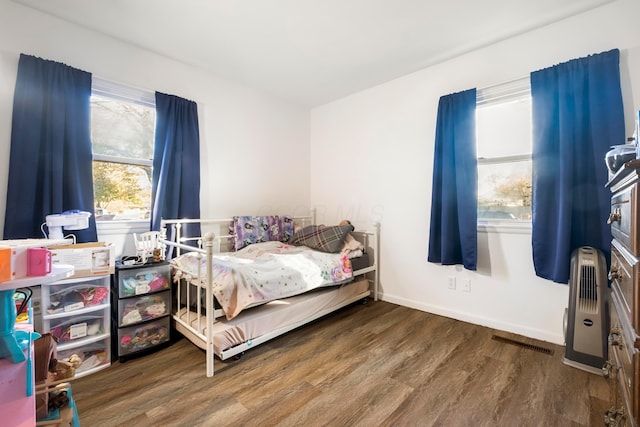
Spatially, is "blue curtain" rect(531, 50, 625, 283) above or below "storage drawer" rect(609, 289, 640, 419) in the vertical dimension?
above

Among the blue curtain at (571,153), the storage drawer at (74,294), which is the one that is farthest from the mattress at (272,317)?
the blue curtain at (571,153)

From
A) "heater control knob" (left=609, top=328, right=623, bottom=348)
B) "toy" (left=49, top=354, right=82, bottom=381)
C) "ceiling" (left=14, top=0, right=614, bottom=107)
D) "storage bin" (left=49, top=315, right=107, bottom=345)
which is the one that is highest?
"ceiling" (left=14, top=0, right=614, bottom=107)

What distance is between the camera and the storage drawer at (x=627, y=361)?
757mm

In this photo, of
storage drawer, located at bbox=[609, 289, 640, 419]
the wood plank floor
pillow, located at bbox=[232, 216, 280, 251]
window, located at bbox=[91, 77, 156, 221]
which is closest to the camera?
storage drawer, located at bbox=[609, 289, 640, 419]

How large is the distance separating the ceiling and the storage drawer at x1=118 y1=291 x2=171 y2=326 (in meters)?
1.93

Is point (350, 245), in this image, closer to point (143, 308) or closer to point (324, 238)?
point (324, 238)

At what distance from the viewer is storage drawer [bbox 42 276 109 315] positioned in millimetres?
1615

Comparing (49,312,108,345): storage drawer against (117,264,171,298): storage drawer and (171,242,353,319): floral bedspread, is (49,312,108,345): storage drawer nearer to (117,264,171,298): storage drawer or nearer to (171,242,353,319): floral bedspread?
(117,264,171,298): storage drawer

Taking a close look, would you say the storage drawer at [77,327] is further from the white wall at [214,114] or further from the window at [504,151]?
the window at [504,151]

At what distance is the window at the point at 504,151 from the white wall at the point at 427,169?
149 millimetres

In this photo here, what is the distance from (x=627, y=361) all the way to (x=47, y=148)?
10.1 ft

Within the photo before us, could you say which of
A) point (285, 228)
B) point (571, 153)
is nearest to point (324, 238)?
point (285, 228)

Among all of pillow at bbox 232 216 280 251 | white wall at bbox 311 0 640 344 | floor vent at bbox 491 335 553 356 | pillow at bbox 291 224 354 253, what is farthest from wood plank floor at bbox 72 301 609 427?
pillow at bbox 232 216 280 251

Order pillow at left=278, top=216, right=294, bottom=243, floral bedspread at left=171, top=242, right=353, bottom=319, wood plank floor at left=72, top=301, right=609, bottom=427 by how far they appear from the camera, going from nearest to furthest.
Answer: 1. wood plank floor at left=72, top=301, right=609, bottom=427
2. floral bedspread at left=171, top=242, right=353, bottom=319
3. pillow at left=278, top=216, right=294, bottom=243
